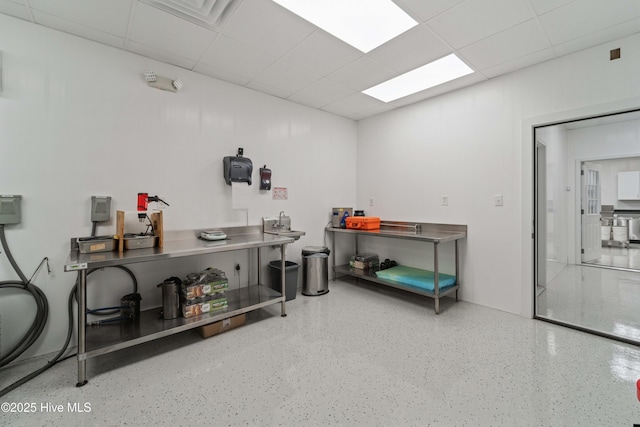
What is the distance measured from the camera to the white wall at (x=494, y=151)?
2500mm

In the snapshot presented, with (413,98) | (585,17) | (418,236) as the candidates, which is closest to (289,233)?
(418,236)

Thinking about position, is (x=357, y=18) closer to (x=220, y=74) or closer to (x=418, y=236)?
(x=220, y=74)

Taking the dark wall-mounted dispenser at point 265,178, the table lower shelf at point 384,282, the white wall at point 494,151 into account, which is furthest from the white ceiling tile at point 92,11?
the table lower shelf at point 384,282

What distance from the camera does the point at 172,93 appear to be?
2.82m

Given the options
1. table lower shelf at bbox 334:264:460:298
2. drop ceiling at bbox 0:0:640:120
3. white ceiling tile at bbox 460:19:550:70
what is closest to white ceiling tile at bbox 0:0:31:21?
drop ceiling at bbox 0:0:640:120

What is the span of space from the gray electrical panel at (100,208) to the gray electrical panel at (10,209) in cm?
45

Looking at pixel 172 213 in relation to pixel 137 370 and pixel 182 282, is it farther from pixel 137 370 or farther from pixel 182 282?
pixel 137 370

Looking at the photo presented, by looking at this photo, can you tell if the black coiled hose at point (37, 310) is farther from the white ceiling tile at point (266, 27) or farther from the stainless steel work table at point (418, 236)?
the stainless steel work table at point (418, 236)

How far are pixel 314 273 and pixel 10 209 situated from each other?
→ 296cm

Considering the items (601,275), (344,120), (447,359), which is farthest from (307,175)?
(601,275)

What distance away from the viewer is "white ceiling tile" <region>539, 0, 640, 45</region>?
6.45 ft

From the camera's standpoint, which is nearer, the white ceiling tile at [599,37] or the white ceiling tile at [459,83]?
the white ceiling tile at [599,37]

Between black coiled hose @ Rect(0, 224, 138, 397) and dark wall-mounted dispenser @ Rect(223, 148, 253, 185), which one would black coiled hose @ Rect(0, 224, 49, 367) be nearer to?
black coiled hose @ Rect(0, 224, 138, 397)

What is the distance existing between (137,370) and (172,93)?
2.61 m
